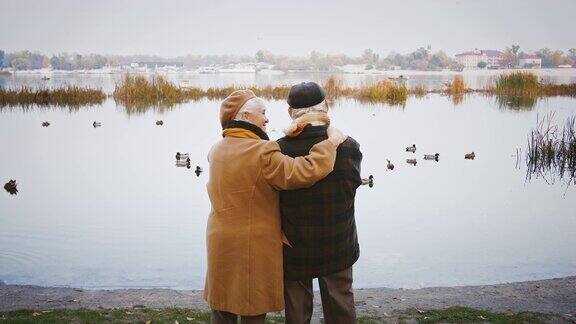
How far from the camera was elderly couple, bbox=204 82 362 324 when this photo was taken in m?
3.09

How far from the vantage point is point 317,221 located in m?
3.27

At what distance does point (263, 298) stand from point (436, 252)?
4280 mm

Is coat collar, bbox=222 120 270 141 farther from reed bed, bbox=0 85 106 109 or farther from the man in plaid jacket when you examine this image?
reed bed, bbox=0 85 106 109

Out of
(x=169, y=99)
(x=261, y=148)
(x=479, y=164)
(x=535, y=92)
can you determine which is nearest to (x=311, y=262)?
(x=261, y=148)

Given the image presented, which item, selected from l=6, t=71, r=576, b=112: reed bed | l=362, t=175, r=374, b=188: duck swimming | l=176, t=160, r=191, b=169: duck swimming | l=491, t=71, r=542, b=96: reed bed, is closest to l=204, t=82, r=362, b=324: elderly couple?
l=362, t=175, r=374, b=188: duck swimming

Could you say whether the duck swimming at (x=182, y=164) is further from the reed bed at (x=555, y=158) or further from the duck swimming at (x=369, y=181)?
the reed bed at (x=555, y=158)

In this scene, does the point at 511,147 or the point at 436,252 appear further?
the point at 511,147

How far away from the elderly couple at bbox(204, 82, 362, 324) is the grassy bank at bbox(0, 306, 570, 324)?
1251 millimetres

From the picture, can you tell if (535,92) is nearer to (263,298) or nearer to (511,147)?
(511,147)

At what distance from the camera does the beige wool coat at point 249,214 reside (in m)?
3.06

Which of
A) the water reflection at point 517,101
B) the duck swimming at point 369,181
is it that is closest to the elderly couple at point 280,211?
the duck swimming at point 369,181

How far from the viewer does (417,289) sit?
18.4ft

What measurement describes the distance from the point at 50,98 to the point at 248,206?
25833 mm

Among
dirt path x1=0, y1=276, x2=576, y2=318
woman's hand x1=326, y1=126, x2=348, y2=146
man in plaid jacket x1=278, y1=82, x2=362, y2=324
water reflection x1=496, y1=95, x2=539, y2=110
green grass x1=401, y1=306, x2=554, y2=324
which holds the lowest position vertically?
dirt path x1=0, y1=276, x2=576, y2=318
